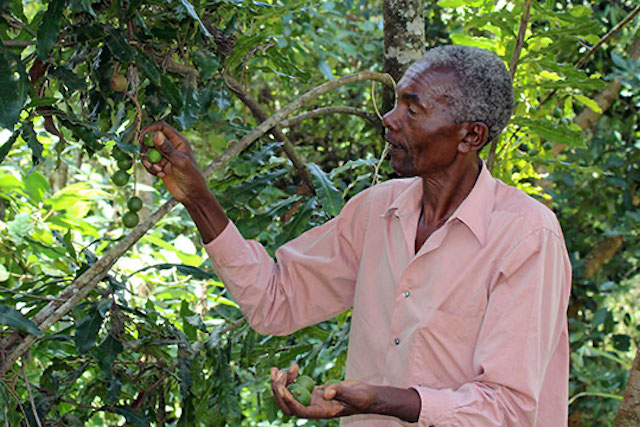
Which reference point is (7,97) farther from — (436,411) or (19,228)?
(19,228)

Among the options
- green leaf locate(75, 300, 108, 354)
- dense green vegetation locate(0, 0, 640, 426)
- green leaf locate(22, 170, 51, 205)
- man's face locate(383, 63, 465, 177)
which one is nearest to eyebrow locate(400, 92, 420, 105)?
man's face locate(383, 63, 465, 177)

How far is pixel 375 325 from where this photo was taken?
69.7 inches

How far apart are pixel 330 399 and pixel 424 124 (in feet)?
1.97

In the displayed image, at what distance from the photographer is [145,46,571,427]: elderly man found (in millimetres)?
1508

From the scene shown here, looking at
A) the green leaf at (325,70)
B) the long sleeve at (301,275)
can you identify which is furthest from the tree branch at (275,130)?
the green leaf at (325,70)

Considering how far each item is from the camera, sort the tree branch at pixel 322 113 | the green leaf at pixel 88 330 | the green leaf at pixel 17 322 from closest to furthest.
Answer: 1. the green leaf at pixel 17 322
2. the green leaf at pixel 88 330
3. the tree branch at pixel 322 113

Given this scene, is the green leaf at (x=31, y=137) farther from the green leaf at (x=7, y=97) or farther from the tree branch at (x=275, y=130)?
the tree branch at (x=275, y=130)

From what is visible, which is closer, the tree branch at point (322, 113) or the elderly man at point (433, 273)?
the elderly man at point (433, 273)

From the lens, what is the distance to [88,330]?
76.5 inches

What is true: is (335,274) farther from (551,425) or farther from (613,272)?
(613,272)

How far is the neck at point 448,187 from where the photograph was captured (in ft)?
5.74

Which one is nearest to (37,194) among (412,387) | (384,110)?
(384,110)

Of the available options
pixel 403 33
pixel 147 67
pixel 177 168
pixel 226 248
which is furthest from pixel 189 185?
pixel 403 33

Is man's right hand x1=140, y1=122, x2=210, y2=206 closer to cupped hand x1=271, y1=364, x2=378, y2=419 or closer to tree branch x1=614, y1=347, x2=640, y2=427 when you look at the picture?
cupped hand x1=271, y1=364, x2=378, y2=419
